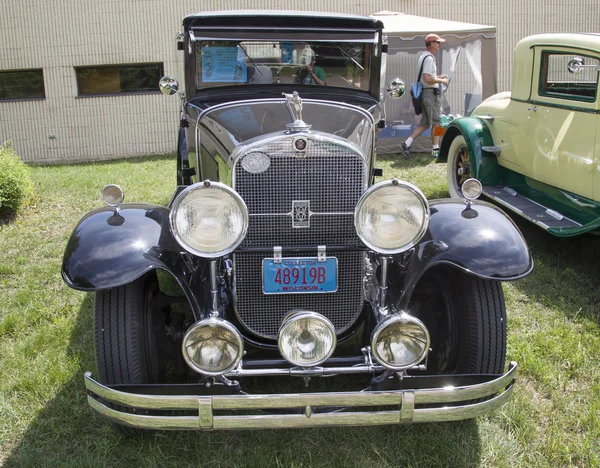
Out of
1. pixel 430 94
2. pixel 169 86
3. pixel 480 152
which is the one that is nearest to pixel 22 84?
pixel 430 94

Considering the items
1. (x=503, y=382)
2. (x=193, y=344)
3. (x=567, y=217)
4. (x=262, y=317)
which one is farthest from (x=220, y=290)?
(x=567, y=217)

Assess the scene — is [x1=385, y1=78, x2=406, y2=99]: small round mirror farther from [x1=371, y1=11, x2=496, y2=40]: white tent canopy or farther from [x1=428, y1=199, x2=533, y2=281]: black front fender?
[x1=371, y1=11, x2=496, y2=40]: white tent canopy

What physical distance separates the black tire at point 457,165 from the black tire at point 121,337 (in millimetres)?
4198

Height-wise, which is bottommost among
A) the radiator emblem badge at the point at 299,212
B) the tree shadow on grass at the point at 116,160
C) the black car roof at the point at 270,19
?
the tree shadow on grass at the point at 116,160

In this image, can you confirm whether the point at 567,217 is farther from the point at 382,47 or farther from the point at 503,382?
the point at 503,382

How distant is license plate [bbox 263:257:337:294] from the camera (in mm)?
2402

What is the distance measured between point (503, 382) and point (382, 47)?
2.29 metres

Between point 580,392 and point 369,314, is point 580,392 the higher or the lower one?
the lower one

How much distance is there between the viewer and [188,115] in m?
3.53

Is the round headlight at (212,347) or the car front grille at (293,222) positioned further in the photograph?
the car front grille at (293,222)

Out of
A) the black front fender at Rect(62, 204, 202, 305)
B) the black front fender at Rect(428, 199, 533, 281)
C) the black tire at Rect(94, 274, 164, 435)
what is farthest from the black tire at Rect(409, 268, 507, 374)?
the black tire at Rect(94, 274, 164, 435)

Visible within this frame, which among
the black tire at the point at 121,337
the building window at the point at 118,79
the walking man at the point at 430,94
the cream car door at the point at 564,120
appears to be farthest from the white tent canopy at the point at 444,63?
the black tire at the point at 121,337

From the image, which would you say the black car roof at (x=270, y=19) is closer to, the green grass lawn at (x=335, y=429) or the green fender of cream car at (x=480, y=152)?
the green grass lawn at (x=335, y=429)

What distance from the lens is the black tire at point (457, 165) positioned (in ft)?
19.4
